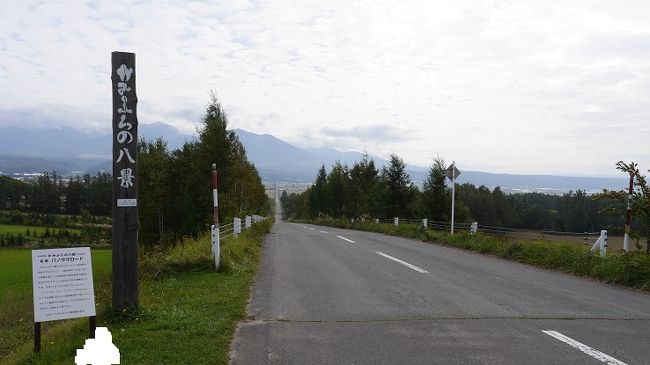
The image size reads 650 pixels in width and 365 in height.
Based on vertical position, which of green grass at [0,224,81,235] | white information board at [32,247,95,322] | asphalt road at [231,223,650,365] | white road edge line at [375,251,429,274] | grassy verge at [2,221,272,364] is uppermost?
white information board at [32,247,95,322]

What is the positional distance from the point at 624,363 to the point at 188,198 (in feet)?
105

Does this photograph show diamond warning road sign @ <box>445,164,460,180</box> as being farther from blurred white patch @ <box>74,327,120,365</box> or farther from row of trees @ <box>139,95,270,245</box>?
blurred white patch @ <box>74,327,120,365</box>

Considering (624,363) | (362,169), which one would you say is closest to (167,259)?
(624,363)

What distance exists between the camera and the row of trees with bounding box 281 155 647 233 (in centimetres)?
3344

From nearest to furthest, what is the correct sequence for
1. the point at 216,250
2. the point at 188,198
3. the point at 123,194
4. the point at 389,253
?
the point at 123,194
the point at 216,250
the point at 389,253
the point at 188,198

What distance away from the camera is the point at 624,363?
15.9ft

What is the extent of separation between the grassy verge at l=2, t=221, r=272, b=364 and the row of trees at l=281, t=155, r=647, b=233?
8630 millimetres

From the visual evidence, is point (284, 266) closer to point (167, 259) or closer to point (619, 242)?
point (167, 259)

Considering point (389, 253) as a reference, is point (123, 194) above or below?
above

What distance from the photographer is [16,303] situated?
22906mm

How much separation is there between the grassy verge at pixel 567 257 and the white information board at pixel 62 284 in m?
9.97

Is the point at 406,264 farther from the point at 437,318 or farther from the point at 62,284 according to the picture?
the point at 62,284

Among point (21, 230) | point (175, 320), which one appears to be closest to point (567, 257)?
point (175, 320)

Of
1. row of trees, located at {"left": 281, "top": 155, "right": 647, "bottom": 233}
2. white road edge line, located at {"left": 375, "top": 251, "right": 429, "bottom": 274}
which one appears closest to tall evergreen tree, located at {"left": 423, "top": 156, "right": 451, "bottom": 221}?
row of trees, located at {"left": 281, "top": 155, "right": 647, "bottom": 233}
